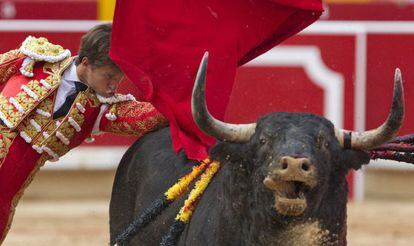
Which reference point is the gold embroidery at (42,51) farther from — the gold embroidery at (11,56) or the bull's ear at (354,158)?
the bull's ear at (354,158)

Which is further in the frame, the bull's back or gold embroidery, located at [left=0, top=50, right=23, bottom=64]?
gold embroidery, located at [left=0, top=50, right=23, bottom=64]

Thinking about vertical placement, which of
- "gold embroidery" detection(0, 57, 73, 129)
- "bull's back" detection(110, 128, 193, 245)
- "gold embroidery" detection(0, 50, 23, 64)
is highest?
"gold embroidery" detection(0, 50, 23, 64)

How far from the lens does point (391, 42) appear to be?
8.28m

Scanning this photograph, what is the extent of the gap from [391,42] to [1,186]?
470 centimetres

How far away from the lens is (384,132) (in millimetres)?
3021

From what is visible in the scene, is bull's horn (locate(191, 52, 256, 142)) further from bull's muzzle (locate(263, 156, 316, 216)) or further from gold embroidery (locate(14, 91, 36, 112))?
gold embroidery (locate(14, 91, 36, 112))

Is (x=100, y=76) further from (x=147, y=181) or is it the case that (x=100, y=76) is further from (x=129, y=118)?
(x=147, y=181)

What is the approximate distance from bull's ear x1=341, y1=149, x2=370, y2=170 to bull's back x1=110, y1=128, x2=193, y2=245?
0.78 metres

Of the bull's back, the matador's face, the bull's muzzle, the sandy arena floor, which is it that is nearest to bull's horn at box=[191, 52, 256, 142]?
the bull's muzzle

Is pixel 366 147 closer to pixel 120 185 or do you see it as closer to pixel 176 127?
pixel 176 127

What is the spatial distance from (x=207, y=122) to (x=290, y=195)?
11.6 inches

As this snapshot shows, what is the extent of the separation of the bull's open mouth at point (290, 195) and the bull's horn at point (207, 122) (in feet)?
0.75

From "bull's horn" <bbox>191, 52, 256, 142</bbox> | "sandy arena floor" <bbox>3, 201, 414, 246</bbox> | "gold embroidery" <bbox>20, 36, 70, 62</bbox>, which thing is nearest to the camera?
"bull's horn" <bbox>191, 52, 256, 142</bbox>

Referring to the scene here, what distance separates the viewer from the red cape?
3.93m
